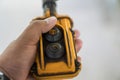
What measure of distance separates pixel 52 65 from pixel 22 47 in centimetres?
14

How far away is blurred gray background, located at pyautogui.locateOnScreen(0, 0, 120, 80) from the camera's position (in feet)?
3.38

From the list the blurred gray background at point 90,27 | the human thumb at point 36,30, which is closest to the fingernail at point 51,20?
the human thumb at point 36,30

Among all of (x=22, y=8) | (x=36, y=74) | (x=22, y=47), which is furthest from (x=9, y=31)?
(x=36, y=74)

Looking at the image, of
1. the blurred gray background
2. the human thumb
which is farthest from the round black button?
the blurred gray background

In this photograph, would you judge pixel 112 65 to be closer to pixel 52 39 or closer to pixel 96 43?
pixel 96 43

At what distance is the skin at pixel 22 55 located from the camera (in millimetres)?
746

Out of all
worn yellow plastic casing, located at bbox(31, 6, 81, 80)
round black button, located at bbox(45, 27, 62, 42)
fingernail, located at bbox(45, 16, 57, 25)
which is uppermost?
fingernail, located at bbox(45, 16, 57, 25)

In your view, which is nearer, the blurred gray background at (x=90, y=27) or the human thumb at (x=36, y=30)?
the human thumb at (x=36, y=30)

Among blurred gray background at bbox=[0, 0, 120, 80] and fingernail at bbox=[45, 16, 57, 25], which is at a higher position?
fingernail at bbox=[45, 16, 57, 25]

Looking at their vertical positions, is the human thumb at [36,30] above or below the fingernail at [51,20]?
below

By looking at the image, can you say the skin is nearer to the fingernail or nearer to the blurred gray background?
the fingernail

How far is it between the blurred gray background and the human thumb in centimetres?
36

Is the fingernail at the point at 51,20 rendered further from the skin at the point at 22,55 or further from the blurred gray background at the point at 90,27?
the blurred gray background at the point at 90,27

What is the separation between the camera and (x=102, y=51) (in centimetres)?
→ 105
